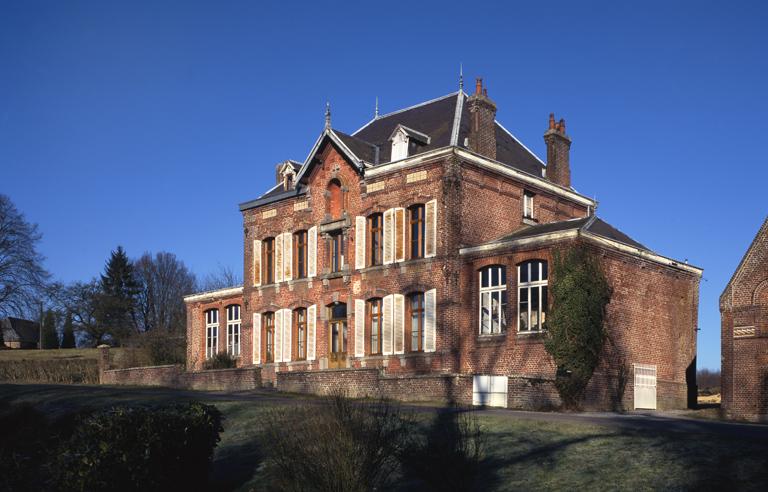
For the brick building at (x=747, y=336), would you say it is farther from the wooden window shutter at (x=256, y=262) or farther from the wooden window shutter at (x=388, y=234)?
the wooden window shutter at (x=256, y=262)

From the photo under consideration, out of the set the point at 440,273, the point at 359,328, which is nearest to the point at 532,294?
the point at 440,273

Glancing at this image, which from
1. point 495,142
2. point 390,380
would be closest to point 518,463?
point 390,380

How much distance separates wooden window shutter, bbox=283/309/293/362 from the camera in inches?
1428

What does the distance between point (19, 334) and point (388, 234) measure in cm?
6825

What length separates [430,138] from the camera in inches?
1324

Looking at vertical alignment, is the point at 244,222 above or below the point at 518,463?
above

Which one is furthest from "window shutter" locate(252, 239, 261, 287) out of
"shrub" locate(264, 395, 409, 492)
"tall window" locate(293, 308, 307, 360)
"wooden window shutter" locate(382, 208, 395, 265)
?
"shrub" locate(264, 395, 409, 492)

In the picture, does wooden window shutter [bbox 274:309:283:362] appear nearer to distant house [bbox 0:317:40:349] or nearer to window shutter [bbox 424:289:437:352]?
window shutter [bbox 424:289:437:352]

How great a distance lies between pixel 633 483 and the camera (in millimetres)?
13844

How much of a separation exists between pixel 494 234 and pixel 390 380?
748 cm

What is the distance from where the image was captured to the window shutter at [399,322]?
3195 centimetres

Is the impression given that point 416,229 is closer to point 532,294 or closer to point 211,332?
point 532,294

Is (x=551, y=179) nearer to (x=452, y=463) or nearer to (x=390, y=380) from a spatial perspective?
(x=390, y=380)

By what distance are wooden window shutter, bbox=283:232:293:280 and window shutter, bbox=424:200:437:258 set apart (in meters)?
7.27
